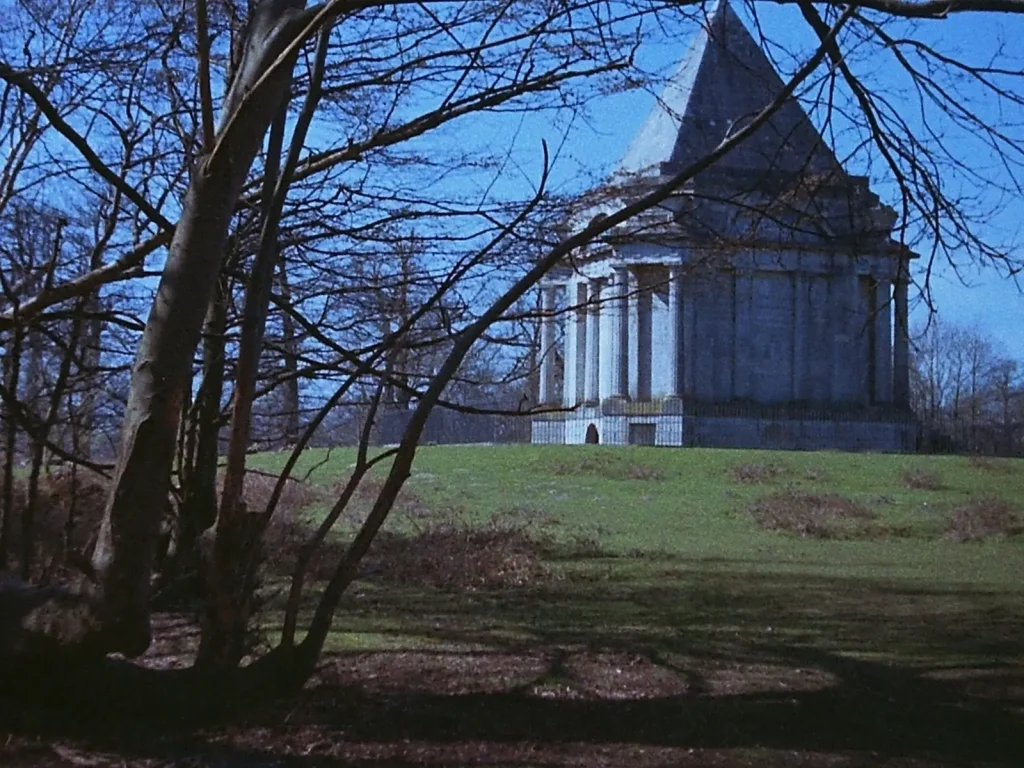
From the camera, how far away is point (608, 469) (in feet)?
102

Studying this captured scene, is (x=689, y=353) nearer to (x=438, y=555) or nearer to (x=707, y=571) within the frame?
(x=707, y=571)

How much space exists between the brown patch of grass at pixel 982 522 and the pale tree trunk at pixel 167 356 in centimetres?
1771

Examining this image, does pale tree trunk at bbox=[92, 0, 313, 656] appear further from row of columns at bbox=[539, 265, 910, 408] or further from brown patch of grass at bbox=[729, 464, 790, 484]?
row of columns at bbox=[539, 265, 910, 408]

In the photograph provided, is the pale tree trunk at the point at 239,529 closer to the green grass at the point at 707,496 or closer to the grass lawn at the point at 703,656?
the grass lawn at the point at 703,656

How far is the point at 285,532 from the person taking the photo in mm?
14656

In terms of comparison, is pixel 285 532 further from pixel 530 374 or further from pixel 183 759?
Answer: pixel 183 759

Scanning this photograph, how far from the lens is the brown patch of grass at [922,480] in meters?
29.3

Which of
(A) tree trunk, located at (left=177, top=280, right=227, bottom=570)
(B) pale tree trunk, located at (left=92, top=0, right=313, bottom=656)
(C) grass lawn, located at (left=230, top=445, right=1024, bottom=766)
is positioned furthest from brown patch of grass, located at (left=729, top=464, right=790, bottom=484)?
(B) pale tree trunk, located at (left=92, top=0, right=313, bottom=656)

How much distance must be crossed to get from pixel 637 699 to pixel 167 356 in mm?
3004

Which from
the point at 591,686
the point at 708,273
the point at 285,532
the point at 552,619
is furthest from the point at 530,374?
the point at 285,532

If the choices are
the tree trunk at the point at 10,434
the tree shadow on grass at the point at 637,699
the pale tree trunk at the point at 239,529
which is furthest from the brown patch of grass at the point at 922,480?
the pale tree trunk at the point at 239,529

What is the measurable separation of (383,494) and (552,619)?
453cm

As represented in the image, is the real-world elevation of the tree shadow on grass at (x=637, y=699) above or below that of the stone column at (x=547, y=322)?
below

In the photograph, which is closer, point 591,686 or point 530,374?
point 591,686
